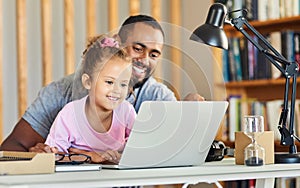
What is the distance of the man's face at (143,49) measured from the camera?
151 cm

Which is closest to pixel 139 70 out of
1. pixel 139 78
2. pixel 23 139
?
pixel 139 78

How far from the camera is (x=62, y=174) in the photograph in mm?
1317

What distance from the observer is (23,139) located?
7.91ft

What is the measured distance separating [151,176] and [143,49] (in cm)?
36

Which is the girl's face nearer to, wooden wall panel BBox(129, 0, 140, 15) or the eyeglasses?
the eyeglasses

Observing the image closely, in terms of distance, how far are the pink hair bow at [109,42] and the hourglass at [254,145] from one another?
36 centimetres

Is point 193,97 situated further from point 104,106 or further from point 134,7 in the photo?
point 134,7

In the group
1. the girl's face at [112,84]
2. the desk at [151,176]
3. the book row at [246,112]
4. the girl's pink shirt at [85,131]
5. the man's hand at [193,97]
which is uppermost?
the girl's face at [112,84]

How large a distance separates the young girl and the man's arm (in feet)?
2.58

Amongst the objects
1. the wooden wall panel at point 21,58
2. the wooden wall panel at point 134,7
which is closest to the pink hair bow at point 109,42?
the wooden wall panel at point 21,58

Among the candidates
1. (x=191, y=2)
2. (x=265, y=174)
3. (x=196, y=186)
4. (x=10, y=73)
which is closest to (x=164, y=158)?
(x=265, y=174)

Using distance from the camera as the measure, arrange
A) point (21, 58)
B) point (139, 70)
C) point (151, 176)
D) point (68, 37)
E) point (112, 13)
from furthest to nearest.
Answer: point (112, 13)
point (68, 37)
point (21, 58)
point (139, 70)
point (151, 176)

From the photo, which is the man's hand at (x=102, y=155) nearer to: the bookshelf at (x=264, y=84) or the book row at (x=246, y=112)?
the bookshelf at (x=264, y=84)

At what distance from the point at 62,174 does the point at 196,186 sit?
0.74 m
